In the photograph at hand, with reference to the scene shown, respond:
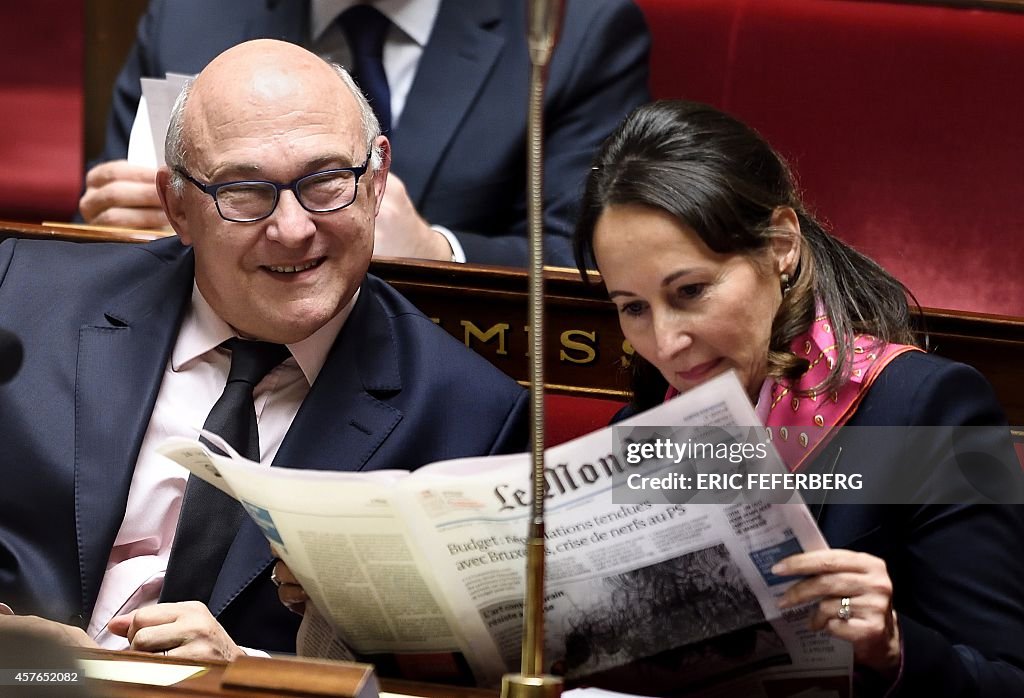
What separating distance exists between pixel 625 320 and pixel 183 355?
0.59 m

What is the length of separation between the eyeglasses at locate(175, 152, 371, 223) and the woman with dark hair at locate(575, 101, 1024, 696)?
29cm

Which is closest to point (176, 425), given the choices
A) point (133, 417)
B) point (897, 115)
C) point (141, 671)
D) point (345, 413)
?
point (133, 417)

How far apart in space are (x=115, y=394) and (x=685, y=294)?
2.34ft

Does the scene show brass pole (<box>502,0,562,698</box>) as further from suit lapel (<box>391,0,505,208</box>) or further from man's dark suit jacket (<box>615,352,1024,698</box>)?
suit lapel (<box>391,0,505,208</box>)

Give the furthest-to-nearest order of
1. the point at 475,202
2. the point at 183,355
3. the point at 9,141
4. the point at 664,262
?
the point at 9,141
the point at 475,202
the point at 183,355
the point at 664,262

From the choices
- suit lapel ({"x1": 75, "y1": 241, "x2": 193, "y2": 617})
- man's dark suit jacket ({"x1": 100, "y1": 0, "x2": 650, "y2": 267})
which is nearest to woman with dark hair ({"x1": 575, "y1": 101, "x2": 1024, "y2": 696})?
suit lapel ({"x1": 75, "y1": 241, "x2": 193, "y2": 617})

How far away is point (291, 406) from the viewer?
1678 millimetres

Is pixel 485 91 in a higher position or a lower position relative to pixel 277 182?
higher

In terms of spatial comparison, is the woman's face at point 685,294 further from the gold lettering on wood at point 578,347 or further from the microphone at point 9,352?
the microphone at point 9,352

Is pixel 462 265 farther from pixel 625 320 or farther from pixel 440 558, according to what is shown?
pixel 440 558

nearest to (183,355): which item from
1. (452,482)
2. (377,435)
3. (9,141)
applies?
(377,435)

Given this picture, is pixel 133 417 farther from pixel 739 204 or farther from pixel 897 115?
pixel 897 115

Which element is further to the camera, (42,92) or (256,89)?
(42,92)

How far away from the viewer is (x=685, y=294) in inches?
54.7
